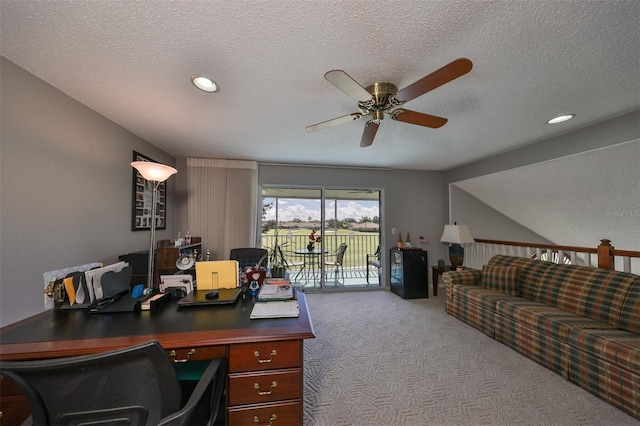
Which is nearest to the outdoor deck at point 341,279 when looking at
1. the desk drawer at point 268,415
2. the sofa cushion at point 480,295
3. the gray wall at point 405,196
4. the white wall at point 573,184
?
the gray wall at point 405,196

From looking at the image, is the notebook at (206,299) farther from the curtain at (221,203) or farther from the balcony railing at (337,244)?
the balcony railing at (337,244)

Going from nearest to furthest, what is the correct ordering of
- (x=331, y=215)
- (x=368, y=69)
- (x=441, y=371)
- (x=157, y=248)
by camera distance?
(x=368, y=69) < (x=441, y=371) < (x=157, y=248) < (x=331, y=215)

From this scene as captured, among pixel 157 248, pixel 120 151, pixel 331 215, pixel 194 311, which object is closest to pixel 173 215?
pixel 157 248

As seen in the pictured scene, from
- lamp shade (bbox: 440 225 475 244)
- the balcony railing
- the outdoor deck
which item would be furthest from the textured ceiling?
the outdoor deck

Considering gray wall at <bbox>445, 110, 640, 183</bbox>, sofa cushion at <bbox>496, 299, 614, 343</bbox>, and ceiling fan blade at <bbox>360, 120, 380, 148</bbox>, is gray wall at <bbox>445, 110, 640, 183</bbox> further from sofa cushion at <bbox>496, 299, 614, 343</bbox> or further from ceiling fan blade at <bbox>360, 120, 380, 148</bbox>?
ceiling fan blade at <bbox>360, 120, 380, 148</bbox>

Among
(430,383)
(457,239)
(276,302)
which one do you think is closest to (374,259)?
(457,239)

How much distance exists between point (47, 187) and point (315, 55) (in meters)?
2.21

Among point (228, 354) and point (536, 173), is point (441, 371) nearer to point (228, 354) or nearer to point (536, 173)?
point (228, 354)

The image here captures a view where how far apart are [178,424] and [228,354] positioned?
32 centimetres

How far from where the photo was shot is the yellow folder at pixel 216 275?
5.67ft

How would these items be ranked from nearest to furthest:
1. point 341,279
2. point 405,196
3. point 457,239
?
1. point 457,239
2. point 405,196
3. point 341,279

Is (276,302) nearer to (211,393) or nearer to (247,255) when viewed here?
(211,393)

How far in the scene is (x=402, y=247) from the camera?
4.41 m

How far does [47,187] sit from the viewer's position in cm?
180
